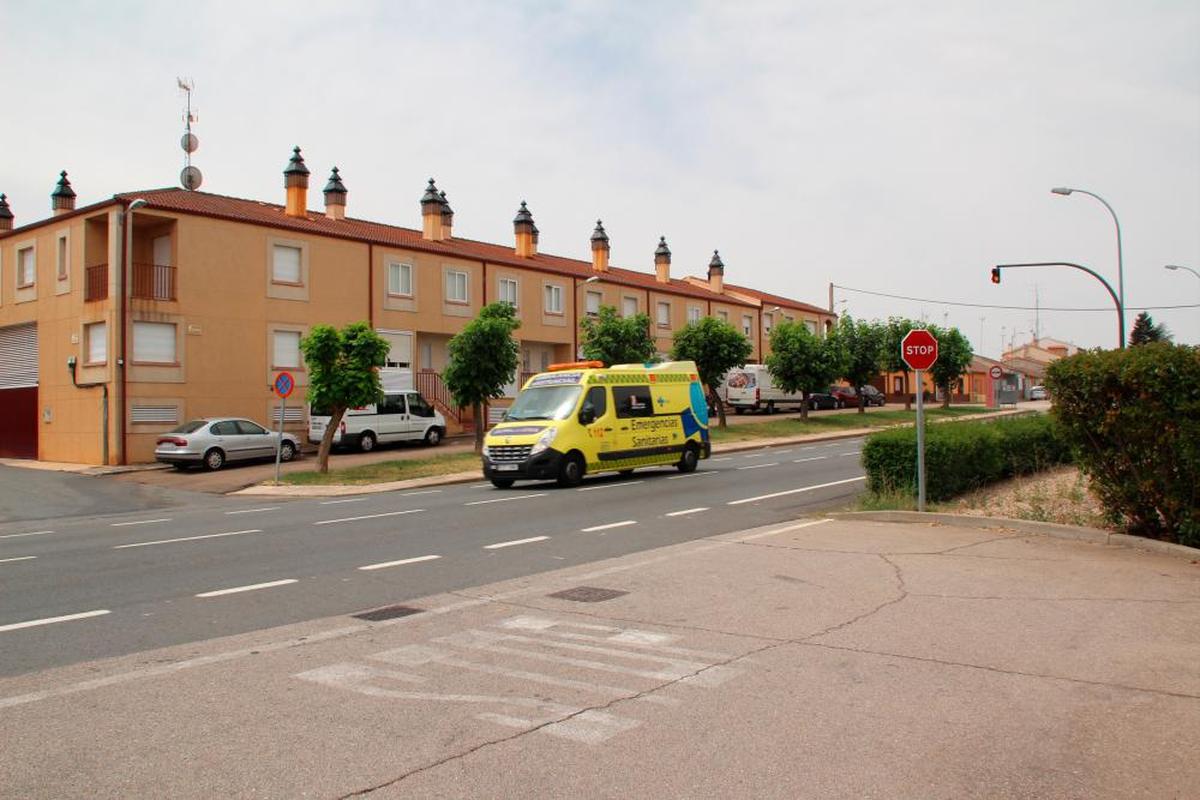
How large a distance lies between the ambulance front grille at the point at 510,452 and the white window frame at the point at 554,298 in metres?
24.4

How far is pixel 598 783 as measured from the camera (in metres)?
4.11

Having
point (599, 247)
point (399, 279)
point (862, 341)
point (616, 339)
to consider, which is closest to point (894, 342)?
point (862, 341)

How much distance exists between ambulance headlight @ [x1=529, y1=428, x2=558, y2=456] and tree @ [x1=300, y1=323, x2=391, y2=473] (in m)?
7.22

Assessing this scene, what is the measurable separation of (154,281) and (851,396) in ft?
143

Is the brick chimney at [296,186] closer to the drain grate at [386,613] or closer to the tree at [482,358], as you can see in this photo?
the tree at [482,358]

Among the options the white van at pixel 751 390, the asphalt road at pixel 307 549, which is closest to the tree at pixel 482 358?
the asphalt road at pixel 307 549

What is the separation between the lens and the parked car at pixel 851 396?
6079 cm

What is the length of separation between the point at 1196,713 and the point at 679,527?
324 inches

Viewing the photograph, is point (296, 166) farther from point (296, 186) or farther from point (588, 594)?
point (588, 594)

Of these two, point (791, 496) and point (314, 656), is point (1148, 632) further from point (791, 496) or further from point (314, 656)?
point (791, 496)

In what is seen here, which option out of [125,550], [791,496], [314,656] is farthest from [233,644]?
[791,496]

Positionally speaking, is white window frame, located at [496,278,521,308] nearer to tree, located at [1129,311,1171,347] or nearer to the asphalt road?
the asphalt road

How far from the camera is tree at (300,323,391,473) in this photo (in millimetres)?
24234

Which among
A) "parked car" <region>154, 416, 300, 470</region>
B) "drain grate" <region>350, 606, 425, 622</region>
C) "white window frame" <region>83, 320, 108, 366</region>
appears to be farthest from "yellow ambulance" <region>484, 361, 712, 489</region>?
"white window frame" <region>83, 320, 108, 366</region>
